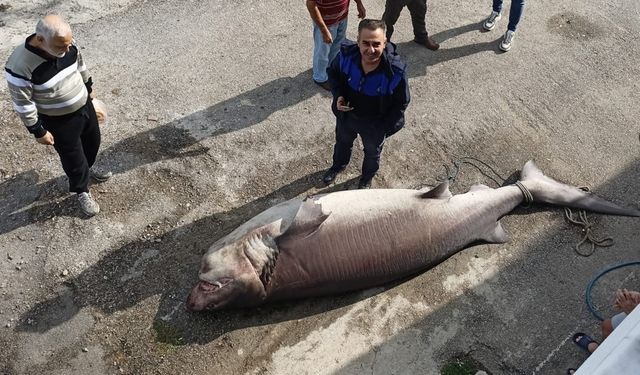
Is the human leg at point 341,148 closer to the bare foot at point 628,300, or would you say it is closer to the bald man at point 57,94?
the bald man at point 57,94

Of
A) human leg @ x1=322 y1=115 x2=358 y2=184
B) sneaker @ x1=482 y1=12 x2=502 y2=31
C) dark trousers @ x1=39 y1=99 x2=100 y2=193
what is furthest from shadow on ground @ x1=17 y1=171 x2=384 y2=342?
sneaker @ x1=482 y1=12 x2=502 y2=31

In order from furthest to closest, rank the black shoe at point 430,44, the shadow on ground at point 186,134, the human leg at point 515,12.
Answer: the black shoe at point 430,44 < the human leg at point 515,12 < the shadow on ground at point 186,134

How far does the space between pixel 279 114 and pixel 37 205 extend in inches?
104

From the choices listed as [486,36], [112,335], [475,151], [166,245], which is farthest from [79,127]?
[486,36]

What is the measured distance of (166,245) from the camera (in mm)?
5191

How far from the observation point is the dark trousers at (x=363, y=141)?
5007 mm

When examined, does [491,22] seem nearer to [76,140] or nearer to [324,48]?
[324,48]

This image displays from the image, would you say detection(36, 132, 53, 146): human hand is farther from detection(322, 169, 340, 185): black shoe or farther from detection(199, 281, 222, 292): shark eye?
detection(322, 169, 340, 185): black shoe

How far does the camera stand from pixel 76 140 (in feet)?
15.6

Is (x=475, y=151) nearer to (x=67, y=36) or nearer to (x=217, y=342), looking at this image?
(x=217, y=342)

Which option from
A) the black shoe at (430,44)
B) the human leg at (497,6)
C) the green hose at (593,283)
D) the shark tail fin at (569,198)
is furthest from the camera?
the human leg at (497,6)

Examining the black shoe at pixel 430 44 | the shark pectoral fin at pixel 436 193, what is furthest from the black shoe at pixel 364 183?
the black shoe at pixel 430 44

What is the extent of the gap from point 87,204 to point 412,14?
14.3 ft

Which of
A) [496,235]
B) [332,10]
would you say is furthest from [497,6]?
[496,235]
